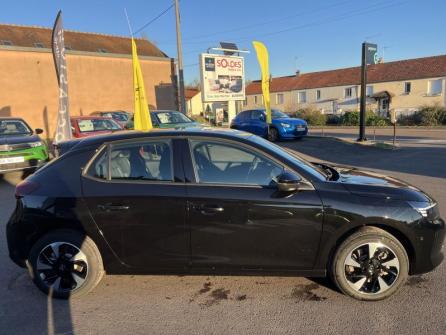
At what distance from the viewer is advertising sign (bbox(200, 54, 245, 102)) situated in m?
19.2

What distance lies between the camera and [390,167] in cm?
Result: 1025

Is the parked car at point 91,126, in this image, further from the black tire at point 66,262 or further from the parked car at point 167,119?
A: the black tire at point 66,262

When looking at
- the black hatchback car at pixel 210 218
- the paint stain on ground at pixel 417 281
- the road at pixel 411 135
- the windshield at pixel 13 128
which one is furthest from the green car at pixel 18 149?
the road at pixel 411 135

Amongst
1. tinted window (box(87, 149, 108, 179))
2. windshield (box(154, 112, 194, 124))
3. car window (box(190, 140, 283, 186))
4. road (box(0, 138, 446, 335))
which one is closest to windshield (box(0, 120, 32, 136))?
windshield (box(154, 112, 194, 124))

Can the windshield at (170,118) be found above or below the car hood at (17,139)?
above

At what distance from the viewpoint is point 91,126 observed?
11781 millimetres

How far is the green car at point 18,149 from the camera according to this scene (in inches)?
341

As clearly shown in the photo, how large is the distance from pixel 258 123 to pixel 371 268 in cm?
1404

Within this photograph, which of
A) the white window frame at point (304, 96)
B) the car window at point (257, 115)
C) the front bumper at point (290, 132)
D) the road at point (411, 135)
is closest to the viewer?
the front bumper at point (290, 132)

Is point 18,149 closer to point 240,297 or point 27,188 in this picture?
point 27,188

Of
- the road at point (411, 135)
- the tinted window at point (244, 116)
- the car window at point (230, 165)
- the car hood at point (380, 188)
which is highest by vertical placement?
the tinted window at point (244, 116)

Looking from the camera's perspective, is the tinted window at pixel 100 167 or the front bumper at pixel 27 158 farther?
the front bumper at pixel 27 158

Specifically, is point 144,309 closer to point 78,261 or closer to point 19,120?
point 78,261

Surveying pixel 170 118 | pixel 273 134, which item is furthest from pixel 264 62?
pixel 170 118
